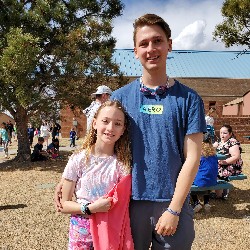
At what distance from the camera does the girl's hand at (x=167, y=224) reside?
1.90 metres

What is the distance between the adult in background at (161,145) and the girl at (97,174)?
3.7 inches

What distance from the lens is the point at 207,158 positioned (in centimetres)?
601

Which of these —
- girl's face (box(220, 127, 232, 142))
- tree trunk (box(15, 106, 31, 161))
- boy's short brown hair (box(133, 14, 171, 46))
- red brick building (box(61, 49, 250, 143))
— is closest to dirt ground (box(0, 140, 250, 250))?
girl's face (box(220, 127, 232, 142))

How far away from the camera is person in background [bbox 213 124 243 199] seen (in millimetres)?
6867

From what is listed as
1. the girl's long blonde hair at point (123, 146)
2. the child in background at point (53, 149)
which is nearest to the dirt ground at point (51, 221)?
the girl's long blonde hair at point (123, 146)

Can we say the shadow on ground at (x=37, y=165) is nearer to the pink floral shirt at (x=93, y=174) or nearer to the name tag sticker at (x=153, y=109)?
the pink floral shirt at (x=93, y=174)

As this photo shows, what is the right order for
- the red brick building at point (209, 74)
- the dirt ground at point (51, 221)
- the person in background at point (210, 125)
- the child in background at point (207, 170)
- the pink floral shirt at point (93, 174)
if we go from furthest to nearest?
the red brick building at point (209, 74) < the person in background at point (210, 125) < the child in background at point (207, 170) < the dirt ground at point (51, 221) < the pink floral shirt at point (93, 174)

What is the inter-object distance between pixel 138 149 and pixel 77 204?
53 centimetres

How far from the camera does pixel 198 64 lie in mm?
40938

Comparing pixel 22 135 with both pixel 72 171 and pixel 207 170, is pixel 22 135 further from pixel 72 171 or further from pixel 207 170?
pixel 72 171

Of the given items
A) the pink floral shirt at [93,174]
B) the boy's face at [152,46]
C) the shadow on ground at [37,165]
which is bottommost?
the shadow on ground at [37,165]

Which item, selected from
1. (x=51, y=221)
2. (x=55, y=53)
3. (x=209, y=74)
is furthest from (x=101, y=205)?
(x=209, y=74)

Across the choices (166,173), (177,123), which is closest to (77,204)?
(166,173)

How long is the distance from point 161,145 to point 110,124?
0.35 metres
